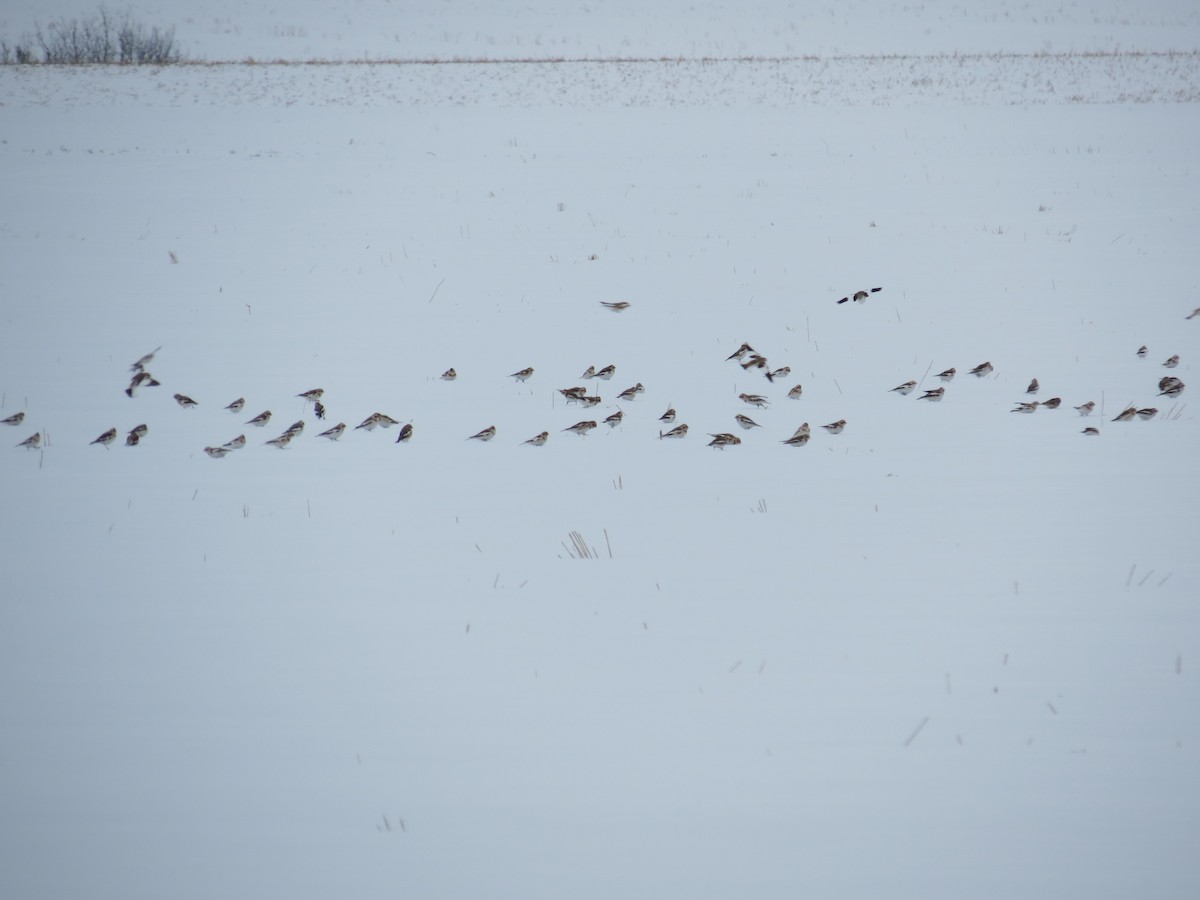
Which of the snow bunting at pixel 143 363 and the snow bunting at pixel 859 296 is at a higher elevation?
the snow bunting at pixel 859 296

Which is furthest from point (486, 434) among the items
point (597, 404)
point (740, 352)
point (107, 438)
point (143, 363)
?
point (143, 363)

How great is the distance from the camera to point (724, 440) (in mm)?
8945

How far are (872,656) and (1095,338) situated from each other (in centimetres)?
923

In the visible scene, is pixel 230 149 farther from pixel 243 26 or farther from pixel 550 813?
pixel 243 26

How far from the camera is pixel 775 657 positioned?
5234 mm

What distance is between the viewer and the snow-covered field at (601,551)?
4090 mm

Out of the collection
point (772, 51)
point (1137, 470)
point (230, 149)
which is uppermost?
point (772, 51)

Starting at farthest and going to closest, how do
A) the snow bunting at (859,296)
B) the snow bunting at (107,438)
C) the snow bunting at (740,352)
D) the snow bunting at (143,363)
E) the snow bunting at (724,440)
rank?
1. the snow bunting at (859,296)
2. the snow bunting at (740,352)
3. the snow bunting at (143,363)
4. the snow bunting at (724,440)
5. the snow bunting at (107,438)

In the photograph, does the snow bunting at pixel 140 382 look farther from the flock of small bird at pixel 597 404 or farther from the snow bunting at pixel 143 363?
the snow bunting at pixel 143 363

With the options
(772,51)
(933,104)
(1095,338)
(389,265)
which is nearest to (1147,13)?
(772,51)

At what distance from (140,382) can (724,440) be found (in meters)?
7.28

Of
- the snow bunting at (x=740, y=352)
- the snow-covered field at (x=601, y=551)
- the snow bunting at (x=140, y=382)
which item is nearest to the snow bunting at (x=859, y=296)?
the snow-covered field at (x=601, y=551)

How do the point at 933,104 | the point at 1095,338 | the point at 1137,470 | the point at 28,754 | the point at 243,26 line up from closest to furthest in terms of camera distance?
the point at 28,754, the point at 1137,470, the point at 1095,338, the point at 933,104, the point at 243,26

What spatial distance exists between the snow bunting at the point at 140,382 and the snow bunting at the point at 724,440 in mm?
6919
